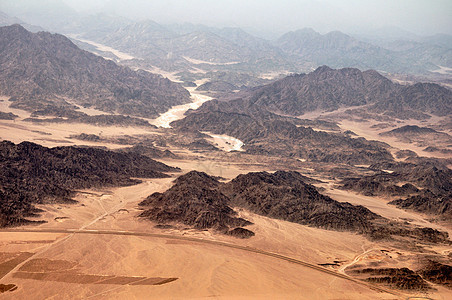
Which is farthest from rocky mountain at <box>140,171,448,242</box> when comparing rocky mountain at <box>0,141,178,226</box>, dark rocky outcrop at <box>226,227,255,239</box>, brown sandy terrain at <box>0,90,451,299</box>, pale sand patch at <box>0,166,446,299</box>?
rocky mountain at <box>0,141,178,226</box>

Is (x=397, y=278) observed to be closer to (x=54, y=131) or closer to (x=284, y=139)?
(x=284, y=139)

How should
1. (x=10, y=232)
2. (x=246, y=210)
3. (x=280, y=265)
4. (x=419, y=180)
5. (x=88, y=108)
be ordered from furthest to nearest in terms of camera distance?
(x=88, y=108), (x=419, y=180), (x=246, y=210), (x=10, y=232), (x=280, y=265)

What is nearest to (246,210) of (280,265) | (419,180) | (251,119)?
(280,265)

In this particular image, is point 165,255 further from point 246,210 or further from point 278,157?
point 278,157

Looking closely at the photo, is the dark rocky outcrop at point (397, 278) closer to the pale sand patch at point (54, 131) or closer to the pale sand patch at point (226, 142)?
the pale sand patch at point (54, 131)

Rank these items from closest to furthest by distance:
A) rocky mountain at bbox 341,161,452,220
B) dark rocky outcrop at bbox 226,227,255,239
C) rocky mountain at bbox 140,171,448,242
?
dark rocky outcrop at bbox 226,227,255,239 → rocky mountain at bbox 140,171,448,242 → rocky mountain at bbox 341,161,452,220

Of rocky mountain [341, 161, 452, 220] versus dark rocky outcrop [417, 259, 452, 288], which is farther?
rocky mountain [341, 161, 452, 220]

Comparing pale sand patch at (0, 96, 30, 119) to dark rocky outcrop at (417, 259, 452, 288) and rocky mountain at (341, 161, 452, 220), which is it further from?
dark rocky outcrop at (417, 259, 452, 288)

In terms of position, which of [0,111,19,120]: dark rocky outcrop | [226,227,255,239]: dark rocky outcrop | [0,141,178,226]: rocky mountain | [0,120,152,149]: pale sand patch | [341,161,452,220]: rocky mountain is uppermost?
[0,111,19,120]: dark rocky outcrop

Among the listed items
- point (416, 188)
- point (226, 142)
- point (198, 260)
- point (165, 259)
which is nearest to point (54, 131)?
point (226, 142)
